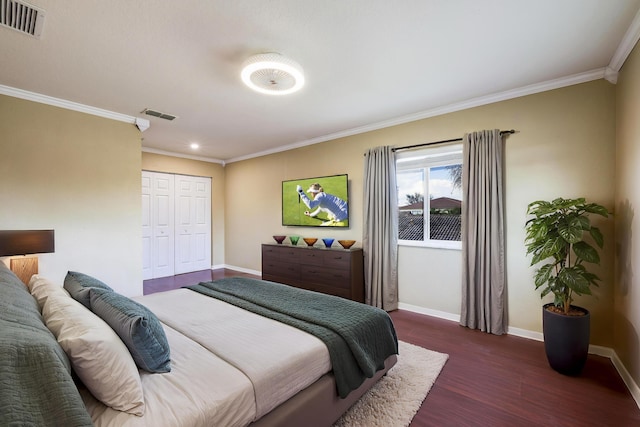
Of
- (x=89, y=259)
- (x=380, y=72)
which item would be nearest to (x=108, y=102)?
(x=89, y=259)

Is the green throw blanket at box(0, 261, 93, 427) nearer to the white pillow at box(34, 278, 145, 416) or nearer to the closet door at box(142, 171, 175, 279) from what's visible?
the white pillow at box(34, 278, 145, 416)

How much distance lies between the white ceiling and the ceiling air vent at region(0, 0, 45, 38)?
0.06 meters

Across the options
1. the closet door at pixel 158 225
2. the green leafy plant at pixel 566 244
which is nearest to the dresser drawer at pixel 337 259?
the green leafy plant at pixel 566 244

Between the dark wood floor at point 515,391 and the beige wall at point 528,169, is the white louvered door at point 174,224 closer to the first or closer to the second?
the beige wall at point 528,169

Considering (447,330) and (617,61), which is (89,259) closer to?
(447,330)

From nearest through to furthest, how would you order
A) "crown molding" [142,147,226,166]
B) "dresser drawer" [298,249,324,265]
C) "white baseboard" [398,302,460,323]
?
"white baseboard" [398,302,460,323] < "dresser drawer" [298,249,324,265] < "crown molding" [142,147,226,166]

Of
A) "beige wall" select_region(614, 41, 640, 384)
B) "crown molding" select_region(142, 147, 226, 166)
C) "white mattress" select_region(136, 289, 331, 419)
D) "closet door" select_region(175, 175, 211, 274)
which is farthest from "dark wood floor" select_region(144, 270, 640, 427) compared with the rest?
"crown molding" select_region(142, 147, 226, 166)

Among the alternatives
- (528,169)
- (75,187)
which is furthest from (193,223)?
(528,169)

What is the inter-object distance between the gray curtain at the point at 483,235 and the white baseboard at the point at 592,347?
0.53 ft

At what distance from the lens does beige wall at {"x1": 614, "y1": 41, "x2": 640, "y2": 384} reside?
2.15 metres

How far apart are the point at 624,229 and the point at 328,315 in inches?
101

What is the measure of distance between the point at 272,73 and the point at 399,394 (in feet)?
9.02

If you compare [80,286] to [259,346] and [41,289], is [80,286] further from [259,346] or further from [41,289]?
[259,346]

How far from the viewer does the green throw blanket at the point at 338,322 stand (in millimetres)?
1806
